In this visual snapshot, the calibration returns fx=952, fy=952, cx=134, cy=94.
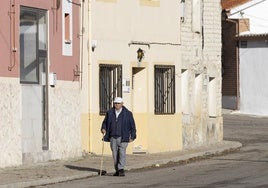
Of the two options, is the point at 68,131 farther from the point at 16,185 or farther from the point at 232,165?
the point at 16,185

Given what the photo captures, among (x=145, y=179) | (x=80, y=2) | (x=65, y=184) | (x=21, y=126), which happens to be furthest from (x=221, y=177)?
(x=80, y=2)

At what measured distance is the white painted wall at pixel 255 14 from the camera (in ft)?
168

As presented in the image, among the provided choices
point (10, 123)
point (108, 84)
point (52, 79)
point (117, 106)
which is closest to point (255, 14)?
point (108, 84)

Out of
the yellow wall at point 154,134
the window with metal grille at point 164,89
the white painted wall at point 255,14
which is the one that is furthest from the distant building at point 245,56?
the yellow wall at point 154,134

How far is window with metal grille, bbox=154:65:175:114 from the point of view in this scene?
29.9m

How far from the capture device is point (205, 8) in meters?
32.8

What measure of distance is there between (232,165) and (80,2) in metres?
6.32

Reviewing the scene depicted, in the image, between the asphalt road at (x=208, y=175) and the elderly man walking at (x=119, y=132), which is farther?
the elderly man walking at (x=119, y=132)

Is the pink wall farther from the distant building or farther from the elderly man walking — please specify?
the distant building

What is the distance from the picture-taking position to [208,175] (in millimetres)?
22047

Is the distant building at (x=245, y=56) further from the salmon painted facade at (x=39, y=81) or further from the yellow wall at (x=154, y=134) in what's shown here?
the salmon painted facade at (x=39, y=81)

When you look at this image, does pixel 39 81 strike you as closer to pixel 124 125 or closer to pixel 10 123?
pixel 10 123

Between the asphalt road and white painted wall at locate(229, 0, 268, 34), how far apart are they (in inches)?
756

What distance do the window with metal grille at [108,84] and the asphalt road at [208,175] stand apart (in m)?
3.19
